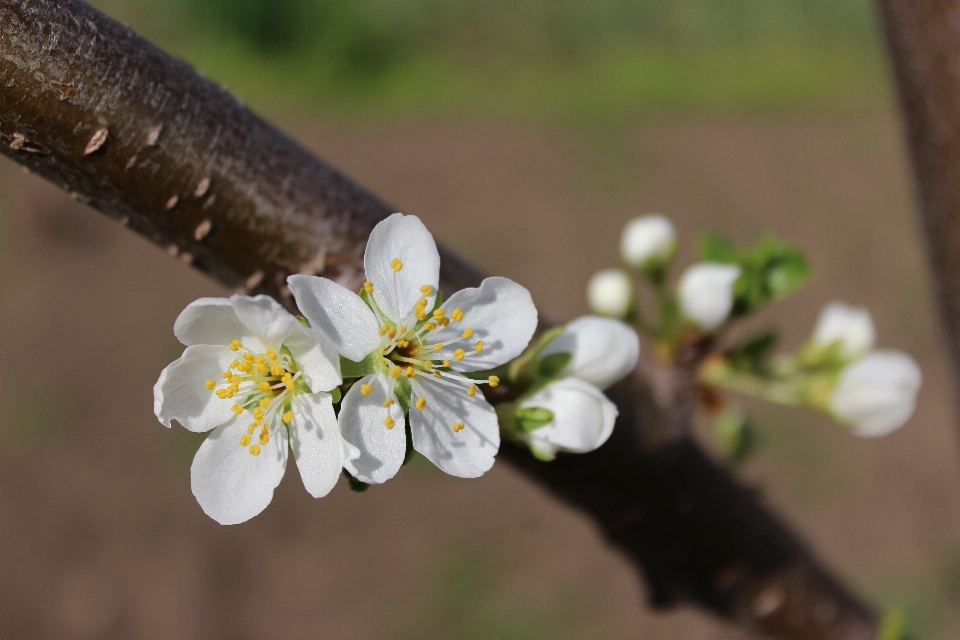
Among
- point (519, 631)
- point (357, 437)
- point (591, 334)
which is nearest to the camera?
point (357, 437)

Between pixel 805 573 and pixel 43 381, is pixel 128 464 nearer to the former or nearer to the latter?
pixel 43 381

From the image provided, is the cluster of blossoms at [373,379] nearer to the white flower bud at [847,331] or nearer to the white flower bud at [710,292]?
the white flower bud at [710,292]

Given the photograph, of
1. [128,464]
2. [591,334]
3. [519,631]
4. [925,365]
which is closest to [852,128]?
[925,365]

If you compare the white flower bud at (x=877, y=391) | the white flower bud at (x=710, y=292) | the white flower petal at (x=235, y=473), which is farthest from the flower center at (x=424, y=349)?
the white flower bud at (x=877, y=391)

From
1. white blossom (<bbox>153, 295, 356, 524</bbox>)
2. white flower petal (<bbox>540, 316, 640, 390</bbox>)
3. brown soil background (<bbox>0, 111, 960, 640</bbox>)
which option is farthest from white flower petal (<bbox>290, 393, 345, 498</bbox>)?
brown soil background (<bbox>0, 111, 960, 640</bbox>)

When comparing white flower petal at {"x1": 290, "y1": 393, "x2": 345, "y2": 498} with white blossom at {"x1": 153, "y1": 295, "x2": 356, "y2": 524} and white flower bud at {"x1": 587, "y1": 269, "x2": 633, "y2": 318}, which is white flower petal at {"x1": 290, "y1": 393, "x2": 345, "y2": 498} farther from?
white flower bud at {"x1": 587, "y1": 269, "x2": 633, "y2": 318}

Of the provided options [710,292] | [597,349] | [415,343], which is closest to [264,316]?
[415,343]
